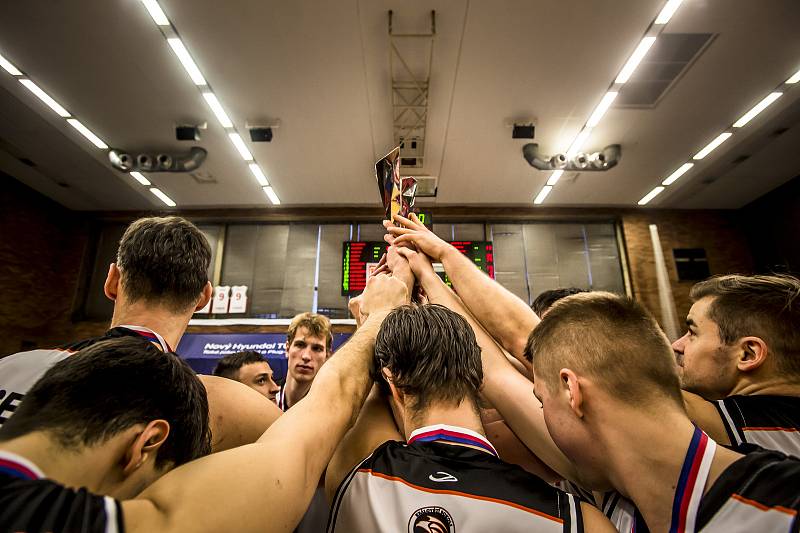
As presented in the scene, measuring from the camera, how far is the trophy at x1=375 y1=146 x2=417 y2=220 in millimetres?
1809

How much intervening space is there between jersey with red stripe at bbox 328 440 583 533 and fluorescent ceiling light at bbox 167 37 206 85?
193 inches

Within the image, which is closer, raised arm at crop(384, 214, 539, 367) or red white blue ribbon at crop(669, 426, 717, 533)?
red white blue ribbon at crop(669, 426, 717, 533)

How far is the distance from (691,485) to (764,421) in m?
0.66

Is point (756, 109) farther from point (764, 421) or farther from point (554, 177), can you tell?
point (764, 421)

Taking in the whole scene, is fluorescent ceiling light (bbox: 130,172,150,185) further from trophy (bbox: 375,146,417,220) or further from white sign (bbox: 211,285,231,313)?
trophy (bbox: 375,146,417,220)

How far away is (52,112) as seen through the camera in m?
5.11

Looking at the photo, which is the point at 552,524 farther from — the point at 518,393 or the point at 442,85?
the point at 442,85

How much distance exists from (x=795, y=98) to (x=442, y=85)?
4630mm

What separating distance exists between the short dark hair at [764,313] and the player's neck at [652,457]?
29.4 inches

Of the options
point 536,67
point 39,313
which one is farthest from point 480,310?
point 39,313

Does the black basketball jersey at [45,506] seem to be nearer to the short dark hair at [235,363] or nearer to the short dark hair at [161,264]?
the short dark hair at [161,264]

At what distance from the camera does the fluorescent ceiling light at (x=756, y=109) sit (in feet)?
16.2

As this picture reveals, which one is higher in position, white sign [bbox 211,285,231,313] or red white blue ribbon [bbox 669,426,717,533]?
white sign [bbox 211,285,231,313]

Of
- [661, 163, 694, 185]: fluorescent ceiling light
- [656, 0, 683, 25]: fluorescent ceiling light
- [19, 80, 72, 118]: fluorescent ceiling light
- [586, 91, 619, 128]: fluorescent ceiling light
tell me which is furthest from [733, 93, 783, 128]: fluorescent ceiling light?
[19, 80, 72, 118]: fluorescent ceiling light
